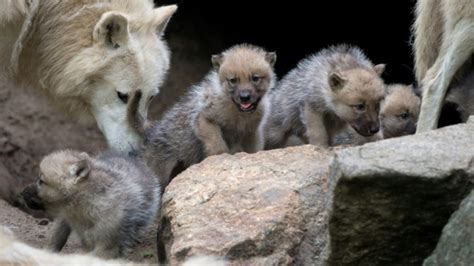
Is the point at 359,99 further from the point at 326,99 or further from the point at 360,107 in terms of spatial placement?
the point at 326,99

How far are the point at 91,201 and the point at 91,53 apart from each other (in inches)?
48.9

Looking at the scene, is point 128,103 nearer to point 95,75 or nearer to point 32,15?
point 95,75

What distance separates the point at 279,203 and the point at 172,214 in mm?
701

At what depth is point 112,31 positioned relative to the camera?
7.46 m

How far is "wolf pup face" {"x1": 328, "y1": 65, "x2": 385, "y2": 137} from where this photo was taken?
7379mm

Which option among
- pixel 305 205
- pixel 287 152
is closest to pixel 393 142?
pixel 305 205

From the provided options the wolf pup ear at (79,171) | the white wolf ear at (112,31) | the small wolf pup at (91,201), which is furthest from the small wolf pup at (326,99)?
the wolf pup ear at (79,171)

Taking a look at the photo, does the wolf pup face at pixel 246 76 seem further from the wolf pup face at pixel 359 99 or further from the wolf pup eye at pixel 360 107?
the wolf pup eye at pixel 360 107

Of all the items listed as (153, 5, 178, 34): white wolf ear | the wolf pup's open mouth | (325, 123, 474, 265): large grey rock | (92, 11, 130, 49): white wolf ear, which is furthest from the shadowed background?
(325, 123, 474, 265): large grey rock

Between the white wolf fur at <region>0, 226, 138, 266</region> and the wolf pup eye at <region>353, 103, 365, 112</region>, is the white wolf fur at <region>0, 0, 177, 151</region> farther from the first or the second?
the white wolf fur at <region>0, 226, 138, 266</region>

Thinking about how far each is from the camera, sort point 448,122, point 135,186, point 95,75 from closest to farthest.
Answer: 1. point 135,186
2. point 95,75
3. point 448,122

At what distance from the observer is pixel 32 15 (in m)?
7.51

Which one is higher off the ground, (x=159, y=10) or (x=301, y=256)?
(x=159, y=10)

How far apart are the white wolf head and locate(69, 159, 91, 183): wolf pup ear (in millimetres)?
819
